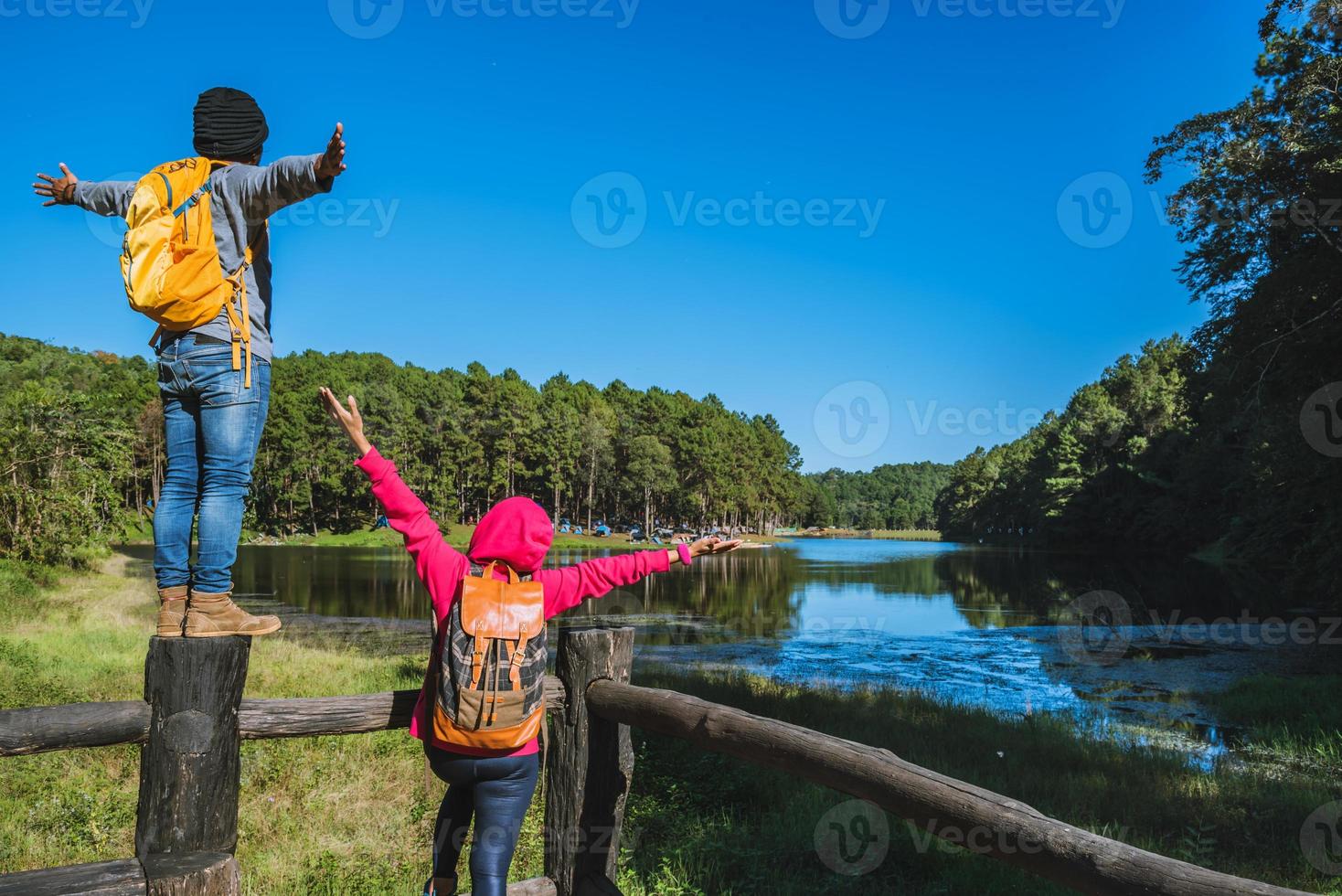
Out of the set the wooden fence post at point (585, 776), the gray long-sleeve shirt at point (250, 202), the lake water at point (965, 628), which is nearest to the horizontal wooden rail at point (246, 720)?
the wooden fence post at point (585, 776)

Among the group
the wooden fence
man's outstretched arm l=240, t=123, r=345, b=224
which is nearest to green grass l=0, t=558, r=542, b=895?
the wooden fence

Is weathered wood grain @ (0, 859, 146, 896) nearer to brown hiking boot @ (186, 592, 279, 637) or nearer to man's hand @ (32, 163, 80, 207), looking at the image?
brown hiking boot @ (186, 592, 279, 637)

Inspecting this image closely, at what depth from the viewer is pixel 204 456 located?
3240 millimetres

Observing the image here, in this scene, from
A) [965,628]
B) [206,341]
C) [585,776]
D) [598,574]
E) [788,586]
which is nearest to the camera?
[206,341]

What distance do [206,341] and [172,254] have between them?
332mm

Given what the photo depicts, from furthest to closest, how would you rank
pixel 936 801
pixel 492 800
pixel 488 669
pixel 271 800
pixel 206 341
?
pixel 271 800 < pixel 206 341 < pixel 492 800 < pixel 488 669 < pixel 936 801

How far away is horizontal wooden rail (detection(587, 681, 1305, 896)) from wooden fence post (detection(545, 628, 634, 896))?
9cm

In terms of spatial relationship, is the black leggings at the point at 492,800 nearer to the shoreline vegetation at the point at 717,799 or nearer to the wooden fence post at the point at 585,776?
the wooden fence post at the point at 585,776

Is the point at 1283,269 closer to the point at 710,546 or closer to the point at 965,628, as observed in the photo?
the point at 965,628

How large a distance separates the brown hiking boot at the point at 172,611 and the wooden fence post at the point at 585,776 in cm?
143

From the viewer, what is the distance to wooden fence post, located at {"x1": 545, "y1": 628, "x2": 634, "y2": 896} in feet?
11.5

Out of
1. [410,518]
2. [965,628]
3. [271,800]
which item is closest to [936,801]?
[410,518]

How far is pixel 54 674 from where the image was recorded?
10273 mm

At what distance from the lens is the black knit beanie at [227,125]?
11.3 ft
